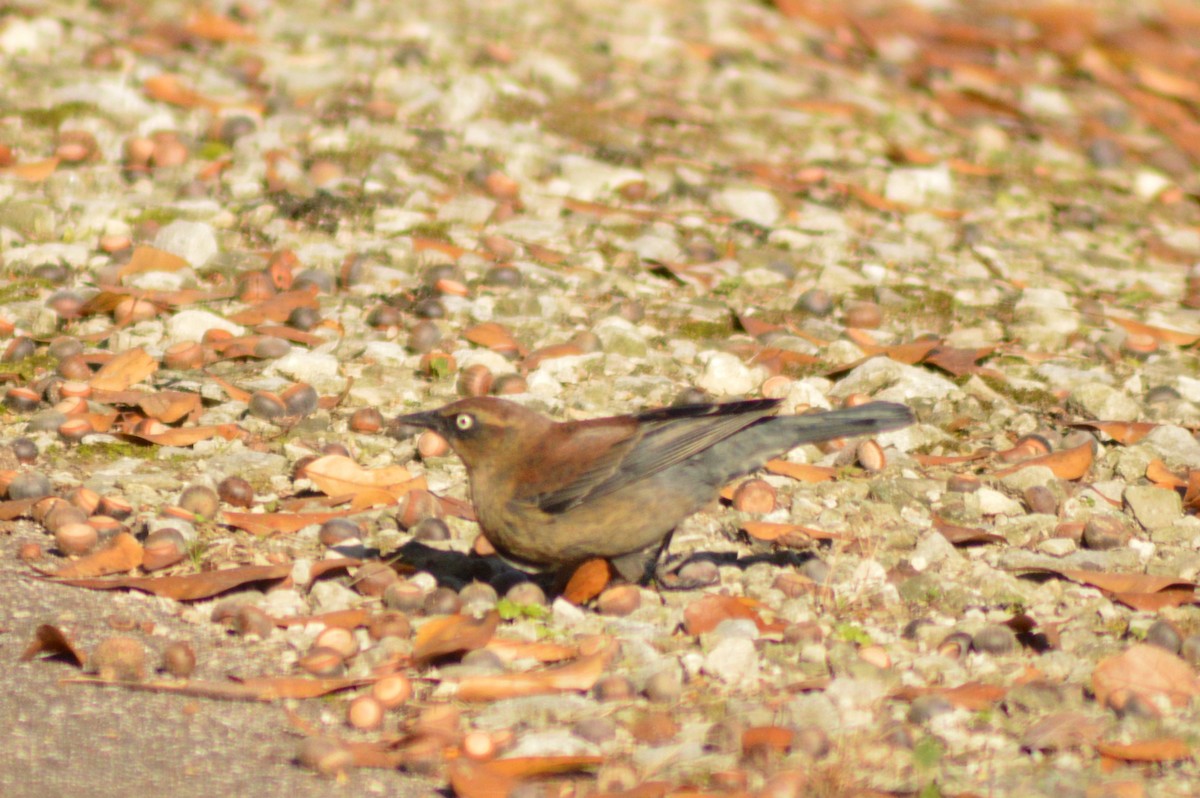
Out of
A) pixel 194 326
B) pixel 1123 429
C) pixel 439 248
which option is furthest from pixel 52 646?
pixel 1123 429

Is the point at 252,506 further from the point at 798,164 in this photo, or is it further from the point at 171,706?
the point at 798,164

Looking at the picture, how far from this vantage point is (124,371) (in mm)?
6172

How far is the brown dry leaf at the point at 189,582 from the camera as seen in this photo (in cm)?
456

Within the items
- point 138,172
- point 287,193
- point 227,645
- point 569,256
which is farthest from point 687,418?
point 138,172

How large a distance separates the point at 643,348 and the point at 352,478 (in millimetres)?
1896

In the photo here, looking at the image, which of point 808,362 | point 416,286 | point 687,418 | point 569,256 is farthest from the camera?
point 569,256

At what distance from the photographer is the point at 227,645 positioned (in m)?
4.34

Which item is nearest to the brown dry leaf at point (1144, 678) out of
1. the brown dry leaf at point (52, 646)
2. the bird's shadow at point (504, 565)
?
the bird's shadow at point (504, 565)

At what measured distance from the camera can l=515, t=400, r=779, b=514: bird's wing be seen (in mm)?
4938

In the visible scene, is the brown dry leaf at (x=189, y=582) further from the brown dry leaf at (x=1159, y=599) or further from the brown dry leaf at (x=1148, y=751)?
the brown dry leaf at (x=1159, y=599)

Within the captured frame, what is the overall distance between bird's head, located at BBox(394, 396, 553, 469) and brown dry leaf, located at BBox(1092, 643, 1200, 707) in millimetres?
2102

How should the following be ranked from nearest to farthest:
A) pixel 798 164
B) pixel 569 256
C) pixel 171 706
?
1. pixel 171 706
2. pixel 569 256
3. pixel 798 164

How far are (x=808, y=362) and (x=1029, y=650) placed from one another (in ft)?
8.78

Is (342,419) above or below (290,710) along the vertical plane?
below
